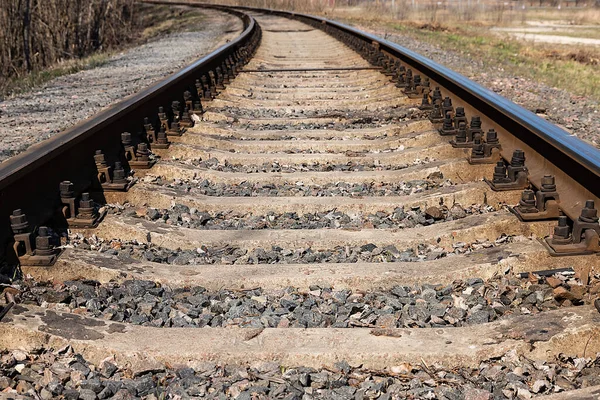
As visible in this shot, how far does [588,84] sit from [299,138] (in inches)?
277

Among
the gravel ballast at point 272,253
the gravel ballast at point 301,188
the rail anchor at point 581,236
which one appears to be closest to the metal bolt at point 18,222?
the gravel ballast at point 272,253

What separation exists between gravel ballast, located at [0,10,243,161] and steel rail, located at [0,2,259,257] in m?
1.18

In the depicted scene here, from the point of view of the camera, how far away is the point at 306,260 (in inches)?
122

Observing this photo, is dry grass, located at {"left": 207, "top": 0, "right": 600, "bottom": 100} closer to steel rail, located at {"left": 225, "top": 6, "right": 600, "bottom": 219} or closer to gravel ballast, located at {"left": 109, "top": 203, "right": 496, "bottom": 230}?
steel rail, located at {"left": 225, "top": 6, "right": 600, "bottom": 219}

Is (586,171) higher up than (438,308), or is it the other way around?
(586,171)

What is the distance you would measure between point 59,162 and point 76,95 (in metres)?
5.91

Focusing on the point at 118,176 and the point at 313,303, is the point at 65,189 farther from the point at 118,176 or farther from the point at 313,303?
the point at 313,303

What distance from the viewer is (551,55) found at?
57.4ft

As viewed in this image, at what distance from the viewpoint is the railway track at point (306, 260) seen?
86.7 inches

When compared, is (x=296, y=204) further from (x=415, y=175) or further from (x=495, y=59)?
(x=495, y=59)

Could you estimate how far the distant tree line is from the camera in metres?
12.4

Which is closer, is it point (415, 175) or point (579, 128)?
point (415, 175)

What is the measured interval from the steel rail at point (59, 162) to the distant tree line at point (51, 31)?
802cm

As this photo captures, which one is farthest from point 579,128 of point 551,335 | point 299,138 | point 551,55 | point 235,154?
point 551,55
